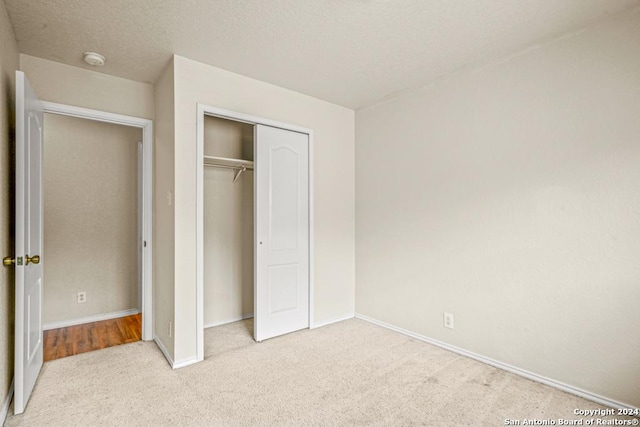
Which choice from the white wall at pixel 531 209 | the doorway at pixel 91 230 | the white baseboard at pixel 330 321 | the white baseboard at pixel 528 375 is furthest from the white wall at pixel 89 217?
the white baseboard at pixel 528 375

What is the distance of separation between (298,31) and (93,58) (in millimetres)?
1670

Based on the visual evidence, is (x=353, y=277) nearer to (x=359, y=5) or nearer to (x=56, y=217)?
(x=359, y=5)

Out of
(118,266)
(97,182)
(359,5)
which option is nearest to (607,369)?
(359,5)

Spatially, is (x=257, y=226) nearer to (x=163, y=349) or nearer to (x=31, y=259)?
(x=163, y=349)

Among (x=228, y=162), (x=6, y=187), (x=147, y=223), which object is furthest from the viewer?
(x=228, y=162)

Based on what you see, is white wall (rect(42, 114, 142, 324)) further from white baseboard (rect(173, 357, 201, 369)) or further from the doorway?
white baseboard (rect(173, 357, 201, 369))

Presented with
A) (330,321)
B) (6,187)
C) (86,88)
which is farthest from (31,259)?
(330,321)

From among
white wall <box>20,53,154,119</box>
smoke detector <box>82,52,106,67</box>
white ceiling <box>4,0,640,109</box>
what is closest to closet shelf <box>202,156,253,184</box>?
white wall <box>20,53,154,119</box>

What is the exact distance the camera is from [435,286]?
3.07 m

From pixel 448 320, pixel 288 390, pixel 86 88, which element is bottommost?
pixel 288 390

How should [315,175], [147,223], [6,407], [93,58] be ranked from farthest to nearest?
1. [315,175]
2. [147,223]
3. [93,58]
4. [6,407]

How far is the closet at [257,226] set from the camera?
319cm

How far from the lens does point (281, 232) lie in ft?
10.9

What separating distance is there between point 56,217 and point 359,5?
12.5 feet
